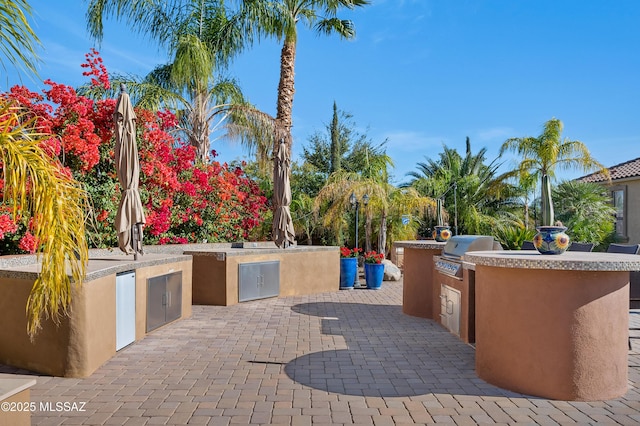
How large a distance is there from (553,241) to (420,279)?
3.59 m

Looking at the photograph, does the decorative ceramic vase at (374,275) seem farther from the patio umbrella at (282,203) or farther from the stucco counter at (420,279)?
the stucco counter at (420,279)

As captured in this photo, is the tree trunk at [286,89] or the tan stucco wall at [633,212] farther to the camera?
the tan stucco wall at [633,212]

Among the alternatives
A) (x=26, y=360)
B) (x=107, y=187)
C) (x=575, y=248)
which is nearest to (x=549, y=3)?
(x=575, y=248)

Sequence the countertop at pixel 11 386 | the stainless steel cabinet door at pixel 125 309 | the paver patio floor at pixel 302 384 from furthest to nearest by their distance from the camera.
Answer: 1. the stainless steel cabinet door at pixel 125 309
2. the paver patio floor at pixel 302 384
3. the countertop at pixel 11 386

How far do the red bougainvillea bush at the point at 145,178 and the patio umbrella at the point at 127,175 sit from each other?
620 millimetres

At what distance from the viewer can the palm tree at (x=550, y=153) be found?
19484mm

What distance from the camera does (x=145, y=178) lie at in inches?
405

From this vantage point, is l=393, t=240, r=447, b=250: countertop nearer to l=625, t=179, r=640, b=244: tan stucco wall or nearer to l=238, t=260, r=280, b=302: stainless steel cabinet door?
l=238, t=260, r=280, b=302: stainless steel cabinet door

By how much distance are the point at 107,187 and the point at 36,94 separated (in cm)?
208

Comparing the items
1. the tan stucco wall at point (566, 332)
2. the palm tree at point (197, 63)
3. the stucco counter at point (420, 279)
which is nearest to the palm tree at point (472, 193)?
the palm tree at point (197, 63)

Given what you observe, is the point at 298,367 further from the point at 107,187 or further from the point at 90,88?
the point at 90,88

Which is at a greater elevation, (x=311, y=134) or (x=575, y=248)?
(x=311, y=134)

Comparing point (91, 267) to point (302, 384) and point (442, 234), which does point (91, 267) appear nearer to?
point (302, 384)

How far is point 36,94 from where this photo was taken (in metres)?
8.69
